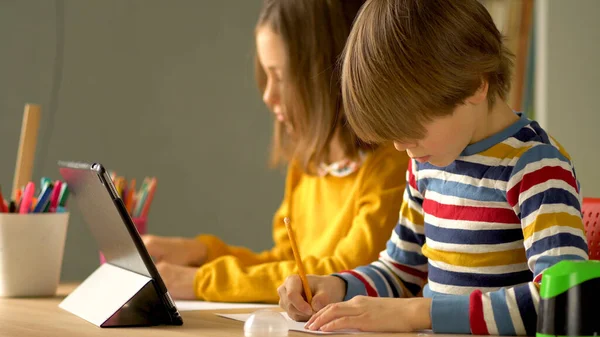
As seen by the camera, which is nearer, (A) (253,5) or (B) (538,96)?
(B) (538,96)

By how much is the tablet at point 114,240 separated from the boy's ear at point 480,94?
1.23 ft

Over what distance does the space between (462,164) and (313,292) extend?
0.74ft

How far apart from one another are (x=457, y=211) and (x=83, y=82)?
1.20 meters

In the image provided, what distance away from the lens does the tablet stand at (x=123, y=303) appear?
0.89m

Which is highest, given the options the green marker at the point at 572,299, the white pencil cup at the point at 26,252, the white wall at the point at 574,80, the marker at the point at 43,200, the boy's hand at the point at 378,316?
the white wall at the point at 574,80

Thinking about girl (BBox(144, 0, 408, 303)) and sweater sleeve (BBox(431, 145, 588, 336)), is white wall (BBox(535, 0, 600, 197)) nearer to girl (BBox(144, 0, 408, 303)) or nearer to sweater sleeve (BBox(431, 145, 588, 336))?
girl (BBox(144, 0, 408, 303))

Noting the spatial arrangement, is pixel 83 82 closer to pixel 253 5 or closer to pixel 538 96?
pixel 253 5

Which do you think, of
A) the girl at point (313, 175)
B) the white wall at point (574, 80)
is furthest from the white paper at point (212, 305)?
the white wall at point (574, 80)

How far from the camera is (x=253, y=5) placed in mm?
2195

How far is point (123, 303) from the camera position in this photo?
2.95 feet

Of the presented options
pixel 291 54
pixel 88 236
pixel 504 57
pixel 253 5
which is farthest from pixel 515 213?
pixel 253 5

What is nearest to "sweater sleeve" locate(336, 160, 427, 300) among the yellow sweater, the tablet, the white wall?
the yellow sweater

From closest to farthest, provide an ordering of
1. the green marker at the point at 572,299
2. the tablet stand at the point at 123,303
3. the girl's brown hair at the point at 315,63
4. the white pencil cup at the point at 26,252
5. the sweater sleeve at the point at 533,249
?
the green marker at the point at 572,299 < the sweater sleeve at the point at 533,249 < the tablet stand at the point at 123,303 < the white pencil cup at the point at 26,252 < the girl's brown hair at the point at 315,63

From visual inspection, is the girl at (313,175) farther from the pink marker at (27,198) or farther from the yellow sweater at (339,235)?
the pink marker at (27,198)
